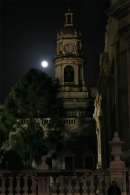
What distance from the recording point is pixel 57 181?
51.2ft

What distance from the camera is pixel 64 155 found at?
194 ft

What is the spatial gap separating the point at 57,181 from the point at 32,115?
29.8m

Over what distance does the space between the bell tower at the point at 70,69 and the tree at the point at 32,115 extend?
1866 centimetres

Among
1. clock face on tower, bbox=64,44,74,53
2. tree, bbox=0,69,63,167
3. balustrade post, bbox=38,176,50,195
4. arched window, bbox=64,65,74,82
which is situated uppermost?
clock face on tower, bbox=64,44,74,53

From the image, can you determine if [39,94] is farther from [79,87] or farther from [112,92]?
[79,87]

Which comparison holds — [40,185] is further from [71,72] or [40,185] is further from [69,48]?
[71,72]

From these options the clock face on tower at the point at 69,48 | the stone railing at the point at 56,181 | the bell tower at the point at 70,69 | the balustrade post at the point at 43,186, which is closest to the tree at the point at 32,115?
the bell tower at the point at 70,69

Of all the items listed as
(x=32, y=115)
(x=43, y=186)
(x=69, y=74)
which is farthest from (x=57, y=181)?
(x=69, y=74)

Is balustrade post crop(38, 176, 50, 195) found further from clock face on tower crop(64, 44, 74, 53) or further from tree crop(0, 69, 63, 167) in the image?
clock face on tower crop(64, 44, 74, 53)

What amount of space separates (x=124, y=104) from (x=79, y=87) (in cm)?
4612

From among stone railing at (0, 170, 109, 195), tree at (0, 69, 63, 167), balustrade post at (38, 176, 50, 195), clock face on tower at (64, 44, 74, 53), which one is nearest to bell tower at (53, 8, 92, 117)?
clock face on tower at (64, 44, 74, 53)

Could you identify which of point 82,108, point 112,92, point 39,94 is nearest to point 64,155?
point 82,108

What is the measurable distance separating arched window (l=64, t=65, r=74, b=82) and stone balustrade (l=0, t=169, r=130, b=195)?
53.4 m

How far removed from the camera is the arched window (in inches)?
2707
